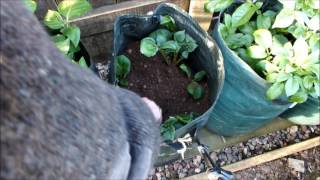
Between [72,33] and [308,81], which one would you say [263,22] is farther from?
[72,33]

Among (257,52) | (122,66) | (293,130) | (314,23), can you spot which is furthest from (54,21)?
(293,130)

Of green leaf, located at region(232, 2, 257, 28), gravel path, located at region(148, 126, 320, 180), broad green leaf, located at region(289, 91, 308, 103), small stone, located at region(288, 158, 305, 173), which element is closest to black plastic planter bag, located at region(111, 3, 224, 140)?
green leaf, located at region(232, 2, 257, 28)

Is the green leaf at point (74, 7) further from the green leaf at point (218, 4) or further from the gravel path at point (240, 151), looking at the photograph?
the gravel path at point (240, 151)

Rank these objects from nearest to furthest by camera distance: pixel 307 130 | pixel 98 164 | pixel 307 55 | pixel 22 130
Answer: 1. pixel 22 130
2. pixel 98 164
3. pixel 307 55
4. pixel 307 130

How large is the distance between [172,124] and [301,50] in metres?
0.43

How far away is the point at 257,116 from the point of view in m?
1.43

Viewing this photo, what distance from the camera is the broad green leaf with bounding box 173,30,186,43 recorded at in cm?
129

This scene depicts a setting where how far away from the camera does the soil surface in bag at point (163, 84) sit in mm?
1343

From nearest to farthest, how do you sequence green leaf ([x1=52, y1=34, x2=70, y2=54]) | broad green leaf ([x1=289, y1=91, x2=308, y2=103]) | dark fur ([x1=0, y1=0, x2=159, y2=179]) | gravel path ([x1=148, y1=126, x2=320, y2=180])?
dark fur ([x1=0, y1=0, x2=159, y2=179])
green leaf ([x1=52, y1=34, x2=70, y2=54])
broad green leaf ([x1=289, y1=91, x2=308, y2=103])
gravel path ([x1=148, y1=126, x2=320, y2=180])

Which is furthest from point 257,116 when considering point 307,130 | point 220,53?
point 307,130

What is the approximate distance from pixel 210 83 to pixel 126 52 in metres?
0.30

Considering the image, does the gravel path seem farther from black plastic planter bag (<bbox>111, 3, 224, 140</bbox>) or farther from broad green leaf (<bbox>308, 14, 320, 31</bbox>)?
broad green leaf (<bbox>308, 14, 320, 31</bbox>)

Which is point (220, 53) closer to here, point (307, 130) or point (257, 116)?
point (257, 116)

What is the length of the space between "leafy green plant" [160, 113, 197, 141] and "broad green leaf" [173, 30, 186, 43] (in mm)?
242
